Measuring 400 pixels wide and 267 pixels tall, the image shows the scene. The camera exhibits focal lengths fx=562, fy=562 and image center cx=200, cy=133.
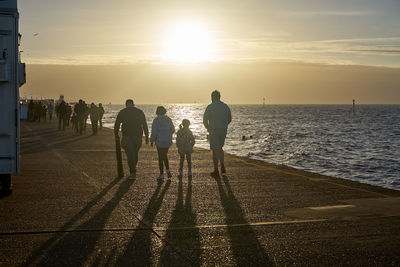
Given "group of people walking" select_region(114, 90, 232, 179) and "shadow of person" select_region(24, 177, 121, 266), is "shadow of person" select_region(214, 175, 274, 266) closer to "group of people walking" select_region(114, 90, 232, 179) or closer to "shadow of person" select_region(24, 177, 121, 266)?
"shadow of person" select_region(24, 177, 121, 266)

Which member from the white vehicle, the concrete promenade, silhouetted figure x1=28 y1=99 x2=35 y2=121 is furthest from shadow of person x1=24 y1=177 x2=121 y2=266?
silhouetted figure x1=28 y1=99 x2=35 y2=121

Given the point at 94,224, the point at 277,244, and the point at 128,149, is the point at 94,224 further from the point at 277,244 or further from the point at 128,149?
the point at 128,149

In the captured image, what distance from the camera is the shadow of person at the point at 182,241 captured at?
5906mm

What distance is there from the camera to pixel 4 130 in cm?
951

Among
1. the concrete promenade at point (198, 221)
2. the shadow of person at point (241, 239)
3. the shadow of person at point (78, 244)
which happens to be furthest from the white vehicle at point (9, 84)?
the shadow of person at point (241, 239)

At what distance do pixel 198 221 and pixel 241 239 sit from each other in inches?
48.4

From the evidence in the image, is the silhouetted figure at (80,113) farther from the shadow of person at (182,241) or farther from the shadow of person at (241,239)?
the shadow of person at (182,241)

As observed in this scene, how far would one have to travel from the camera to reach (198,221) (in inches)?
313

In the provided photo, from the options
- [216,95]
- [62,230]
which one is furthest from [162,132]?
[62,230]

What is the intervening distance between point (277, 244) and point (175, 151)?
14302 millimetres

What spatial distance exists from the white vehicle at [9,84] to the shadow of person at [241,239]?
373 cm

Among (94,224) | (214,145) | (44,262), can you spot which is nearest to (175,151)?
(214,145)

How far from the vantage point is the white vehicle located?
9.30 meters

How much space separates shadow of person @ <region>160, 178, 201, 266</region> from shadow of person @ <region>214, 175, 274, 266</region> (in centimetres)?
44
